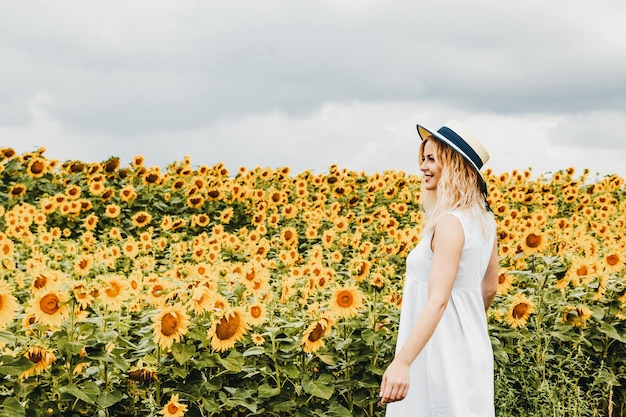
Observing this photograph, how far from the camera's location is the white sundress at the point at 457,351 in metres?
2.95

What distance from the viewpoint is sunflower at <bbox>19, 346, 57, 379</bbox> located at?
351 centimetres

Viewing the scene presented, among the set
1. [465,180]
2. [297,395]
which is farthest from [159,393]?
[465,180]

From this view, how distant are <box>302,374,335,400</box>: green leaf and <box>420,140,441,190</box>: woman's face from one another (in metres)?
1.32

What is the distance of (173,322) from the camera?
3.57 metres

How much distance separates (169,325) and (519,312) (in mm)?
2329

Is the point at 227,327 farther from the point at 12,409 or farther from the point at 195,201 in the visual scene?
the point at 195,201

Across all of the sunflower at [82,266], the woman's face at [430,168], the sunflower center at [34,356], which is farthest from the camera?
the sunflower at [82,266]

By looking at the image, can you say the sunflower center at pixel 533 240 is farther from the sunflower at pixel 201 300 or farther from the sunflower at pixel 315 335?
the sunflower at pixel 201 300

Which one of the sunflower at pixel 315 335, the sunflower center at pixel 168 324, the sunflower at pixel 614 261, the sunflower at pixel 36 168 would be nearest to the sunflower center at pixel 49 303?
the sunflower center at pixel 168 324

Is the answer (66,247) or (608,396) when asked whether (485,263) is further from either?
(66,247)

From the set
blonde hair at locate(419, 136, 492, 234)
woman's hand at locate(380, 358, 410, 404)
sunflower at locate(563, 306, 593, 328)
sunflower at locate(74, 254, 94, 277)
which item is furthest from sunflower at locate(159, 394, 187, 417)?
sunflower at locate(563, 306, 593, 328)

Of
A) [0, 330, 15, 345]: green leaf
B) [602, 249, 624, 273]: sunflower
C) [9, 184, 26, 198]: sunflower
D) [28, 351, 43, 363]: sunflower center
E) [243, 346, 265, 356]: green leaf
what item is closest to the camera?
[0, 330, 15, 345]: green leaf

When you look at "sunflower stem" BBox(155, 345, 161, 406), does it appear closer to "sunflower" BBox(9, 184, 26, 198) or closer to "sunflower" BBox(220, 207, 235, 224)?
"sunflower" BBox(220, 207, 235, 224)

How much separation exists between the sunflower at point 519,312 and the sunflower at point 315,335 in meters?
1.51
